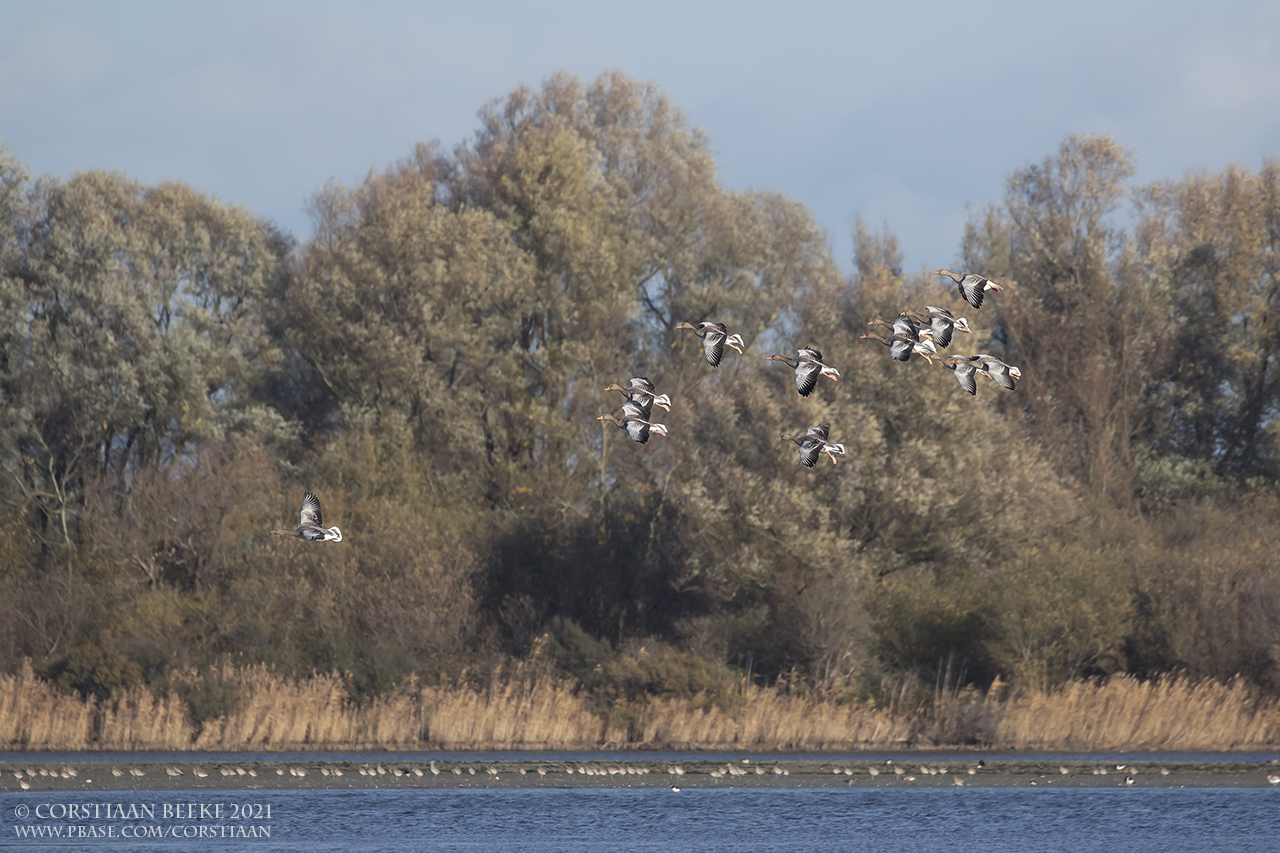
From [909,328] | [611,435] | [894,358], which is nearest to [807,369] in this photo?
[894,358]

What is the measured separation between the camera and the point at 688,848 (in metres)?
30.6

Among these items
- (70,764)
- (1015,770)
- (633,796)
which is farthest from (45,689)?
(1015,770)

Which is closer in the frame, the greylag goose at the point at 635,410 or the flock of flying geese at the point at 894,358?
the flock of flying geese at the point at 894,358

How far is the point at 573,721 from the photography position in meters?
41.0

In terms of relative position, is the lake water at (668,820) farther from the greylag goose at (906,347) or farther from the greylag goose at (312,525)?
the greylag goose at (906,347)

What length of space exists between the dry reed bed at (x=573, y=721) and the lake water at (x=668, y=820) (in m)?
4.62

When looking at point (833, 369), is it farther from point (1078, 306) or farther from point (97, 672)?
point (1078, 306)

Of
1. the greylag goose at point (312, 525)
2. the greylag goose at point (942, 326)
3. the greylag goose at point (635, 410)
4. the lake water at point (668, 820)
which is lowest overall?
the lake water at point (668, 820)

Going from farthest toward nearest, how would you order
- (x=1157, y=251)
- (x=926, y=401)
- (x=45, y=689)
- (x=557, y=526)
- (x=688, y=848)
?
(x=1157, y=251), (x=557, y=526), (x=926, y=401), (x=45, y=689), (x=688, y=848)

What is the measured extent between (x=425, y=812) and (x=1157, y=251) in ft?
116

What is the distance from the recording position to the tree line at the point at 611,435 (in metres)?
44.1

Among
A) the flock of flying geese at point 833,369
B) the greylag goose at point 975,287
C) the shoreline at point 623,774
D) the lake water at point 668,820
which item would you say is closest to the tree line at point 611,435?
the shoreline at point 623,774

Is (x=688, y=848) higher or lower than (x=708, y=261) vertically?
lower

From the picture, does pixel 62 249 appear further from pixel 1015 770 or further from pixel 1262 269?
pixel 1262 269
